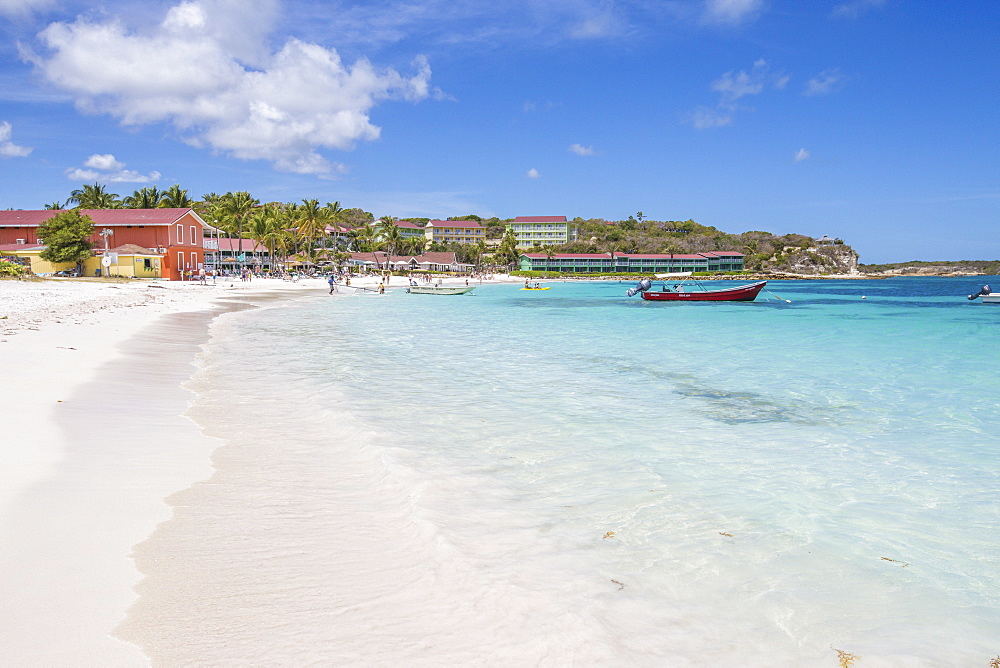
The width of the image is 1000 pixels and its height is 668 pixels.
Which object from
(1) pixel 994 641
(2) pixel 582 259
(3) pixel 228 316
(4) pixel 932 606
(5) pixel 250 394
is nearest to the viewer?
(1) pixel 994 641

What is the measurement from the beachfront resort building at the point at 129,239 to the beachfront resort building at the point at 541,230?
386 ft

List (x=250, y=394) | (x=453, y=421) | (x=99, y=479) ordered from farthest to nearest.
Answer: (x=250, y=394) → (x=453, y=421) → (x=99, y=479)

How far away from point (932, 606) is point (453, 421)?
5763 mm

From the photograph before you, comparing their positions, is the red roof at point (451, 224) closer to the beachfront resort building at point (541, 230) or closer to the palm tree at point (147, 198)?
the beachfront resort building at point (541, 230)

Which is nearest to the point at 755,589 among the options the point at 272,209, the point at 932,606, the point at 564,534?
the point at 932,606

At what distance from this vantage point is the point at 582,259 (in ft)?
442

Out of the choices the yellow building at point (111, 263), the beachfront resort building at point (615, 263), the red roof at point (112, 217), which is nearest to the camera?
the yellow building at point (111, 263)

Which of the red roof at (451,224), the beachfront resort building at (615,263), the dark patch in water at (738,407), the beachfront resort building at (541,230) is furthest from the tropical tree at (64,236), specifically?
the beachfront resort building at (541,230)

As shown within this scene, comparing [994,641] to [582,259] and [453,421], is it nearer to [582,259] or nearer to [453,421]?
[453,421]

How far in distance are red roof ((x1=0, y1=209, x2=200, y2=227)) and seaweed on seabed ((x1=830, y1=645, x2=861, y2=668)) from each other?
185 ft

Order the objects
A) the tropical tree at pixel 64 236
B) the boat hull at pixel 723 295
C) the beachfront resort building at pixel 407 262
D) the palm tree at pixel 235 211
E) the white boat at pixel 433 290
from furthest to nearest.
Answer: the beachfront resort building at pixel 407 262 < the palm tree at pixel 235 211 < the white boat at pixel 433 290 < the boat hull at pixel 723 295 < the tropical tree at pixel 64 236

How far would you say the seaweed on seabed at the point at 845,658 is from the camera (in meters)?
3.15

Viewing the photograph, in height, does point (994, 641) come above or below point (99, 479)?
below

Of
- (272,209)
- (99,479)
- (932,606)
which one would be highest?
(272,209)
